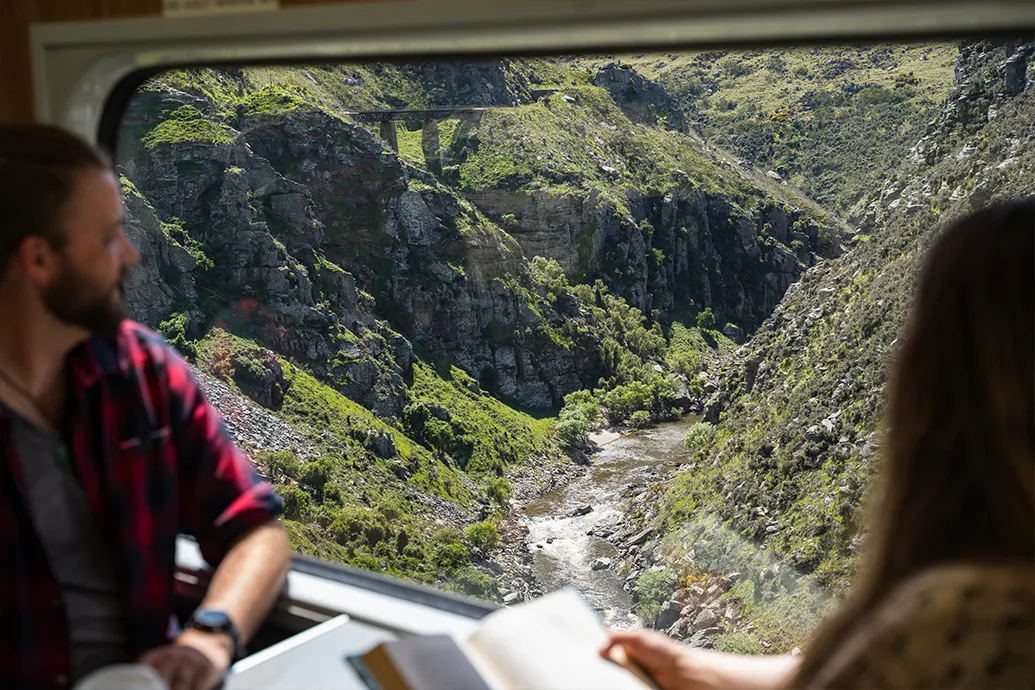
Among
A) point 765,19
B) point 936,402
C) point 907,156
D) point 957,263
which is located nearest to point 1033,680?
point 936,402

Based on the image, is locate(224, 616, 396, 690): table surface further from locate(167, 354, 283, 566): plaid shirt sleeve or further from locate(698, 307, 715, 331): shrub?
locate(698, 307, 715, 331): shrub

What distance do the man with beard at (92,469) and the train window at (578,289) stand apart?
0.58m

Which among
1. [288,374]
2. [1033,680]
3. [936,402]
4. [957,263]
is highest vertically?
[957,263]

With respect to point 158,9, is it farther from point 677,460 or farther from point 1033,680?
point 677,460

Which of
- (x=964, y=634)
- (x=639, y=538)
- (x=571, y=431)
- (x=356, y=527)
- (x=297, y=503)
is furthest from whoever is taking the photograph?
(x=356, y=527)

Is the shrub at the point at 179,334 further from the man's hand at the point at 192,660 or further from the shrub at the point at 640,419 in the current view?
the man's hand at the point at 192,660

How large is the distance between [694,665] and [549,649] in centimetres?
21

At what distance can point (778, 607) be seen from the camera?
12.2ft

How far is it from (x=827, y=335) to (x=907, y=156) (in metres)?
0.84

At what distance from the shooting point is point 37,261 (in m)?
1.22

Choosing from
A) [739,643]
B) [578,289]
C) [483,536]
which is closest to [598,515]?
[578,289]

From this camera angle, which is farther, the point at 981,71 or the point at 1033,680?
the point at 981,71

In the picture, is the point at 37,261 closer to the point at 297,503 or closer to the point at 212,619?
Result: the point at 212,619

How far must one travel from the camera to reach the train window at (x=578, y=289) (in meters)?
3.31
